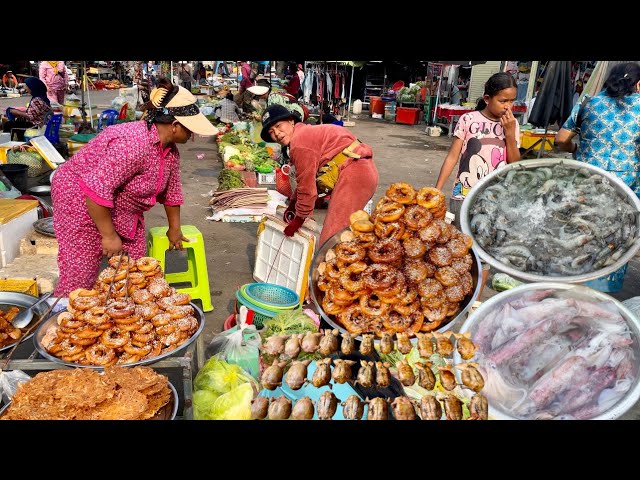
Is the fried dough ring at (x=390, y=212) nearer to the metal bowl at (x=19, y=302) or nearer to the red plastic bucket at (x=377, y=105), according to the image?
the metal bowl at (x=19, y=302)

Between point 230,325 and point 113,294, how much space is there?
1.51 meters

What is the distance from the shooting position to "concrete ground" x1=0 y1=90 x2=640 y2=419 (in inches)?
214

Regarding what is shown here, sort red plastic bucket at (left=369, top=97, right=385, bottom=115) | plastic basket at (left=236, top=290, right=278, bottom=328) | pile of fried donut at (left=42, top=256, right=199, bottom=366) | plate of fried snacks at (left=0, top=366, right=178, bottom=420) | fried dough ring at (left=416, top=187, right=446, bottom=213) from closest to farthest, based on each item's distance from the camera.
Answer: plate of fried snacks at (left=0, top=366, right=178, bottom=420)
fried dough ring at (left=416, top=187, right=446, bottom=213)
pile of fried donut at (left=42, top=256, right=199, bottom=366)
plastic basket at (left=236, top=290, right=278, bottom=328)
red plastic bucket at (left=369, top=97, right=385, bottom=115)

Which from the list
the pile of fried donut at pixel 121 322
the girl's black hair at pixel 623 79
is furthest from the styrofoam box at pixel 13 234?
the girl's black hair at pixel 623 79

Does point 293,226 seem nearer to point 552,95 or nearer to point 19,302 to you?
point 19,302

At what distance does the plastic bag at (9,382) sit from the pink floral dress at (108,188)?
3.75 feet

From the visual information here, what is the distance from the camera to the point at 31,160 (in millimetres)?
7613

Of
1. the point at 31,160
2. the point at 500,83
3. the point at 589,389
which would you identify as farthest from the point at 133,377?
the point at 31,160

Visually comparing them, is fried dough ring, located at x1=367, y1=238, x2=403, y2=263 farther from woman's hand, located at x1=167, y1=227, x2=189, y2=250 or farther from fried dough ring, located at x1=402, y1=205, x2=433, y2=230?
woman's hand, located at x1=167, y1=227, x2=189, y2=250

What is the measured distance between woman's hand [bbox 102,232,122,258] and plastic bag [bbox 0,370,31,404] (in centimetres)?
109

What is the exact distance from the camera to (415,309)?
229cm

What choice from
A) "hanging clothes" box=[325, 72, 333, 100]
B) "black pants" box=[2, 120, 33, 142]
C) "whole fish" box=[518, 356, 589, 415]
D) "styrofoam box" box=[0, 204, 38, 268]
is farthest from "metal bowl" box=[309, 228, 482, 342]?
"hanging clothes" box=[325, 72, 333, 100]
